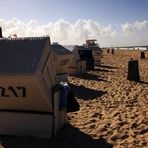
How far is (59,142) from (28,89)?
1227mm

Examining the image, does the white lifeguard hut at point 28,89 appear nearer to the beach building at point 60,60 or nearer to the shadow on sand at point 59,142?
the shadow on sand at point 59,142

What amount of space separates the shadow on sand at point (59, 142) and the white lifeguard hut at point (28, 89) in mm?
172

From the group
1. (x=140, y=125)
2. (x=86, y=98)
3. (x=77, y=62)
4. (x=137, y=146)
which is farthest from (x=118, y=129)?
(x=77, y=62)

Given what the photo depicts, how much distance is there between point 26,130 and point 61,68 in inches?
330

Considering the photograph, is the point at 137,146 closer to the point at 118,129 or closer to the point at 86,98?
the point at 118,129

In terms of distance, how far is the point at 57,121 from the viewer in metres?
7.32

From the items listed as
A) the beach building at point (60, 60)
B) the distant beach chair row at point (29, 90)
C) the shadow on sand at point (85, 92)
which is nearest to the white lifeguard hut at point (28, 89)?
the distant beach chair row at point (29, 90)

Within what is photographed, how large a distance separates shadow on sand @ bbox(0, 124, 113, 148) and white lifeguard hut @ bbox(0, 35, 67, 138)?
172 mm

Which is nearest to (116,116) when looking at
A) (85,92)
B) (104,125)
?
(104,125)

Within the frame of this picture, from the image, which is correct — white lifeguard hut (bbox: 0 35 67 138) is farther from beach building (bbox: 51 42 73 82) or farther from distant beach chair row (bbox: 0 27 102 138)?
beach building (bbox: 51 42 73 82)

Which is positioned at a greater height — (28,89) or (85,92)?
(28,89)

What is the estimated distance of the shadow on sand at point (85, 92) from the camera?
12130 millimetres

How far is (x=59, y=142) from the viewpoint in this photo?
6.89 metres

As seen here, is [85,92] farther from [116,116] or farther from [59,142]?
[59,142]
